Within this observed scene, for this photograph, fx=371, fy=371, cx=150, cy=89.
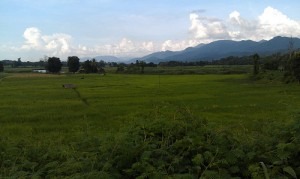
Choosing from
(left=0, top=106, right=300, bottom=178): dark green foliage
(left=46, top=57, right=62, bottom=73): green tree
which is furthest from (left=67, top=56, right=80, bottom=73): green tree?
(left=0, top=106, right=300, bottom=178): dark green foliage

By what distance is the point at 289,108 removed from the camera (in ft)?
14.3

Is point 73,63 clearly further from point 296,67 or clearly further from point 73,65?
point 296,67

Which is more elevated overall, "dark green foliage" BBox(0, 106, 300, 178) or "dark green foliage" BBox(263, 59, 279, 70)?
"dark green foliage" BBox(0, 106, 300, 178)

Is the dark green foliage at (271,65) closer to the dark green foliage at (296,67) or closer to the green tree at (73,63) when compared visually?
the dark green foliage at (296,67)

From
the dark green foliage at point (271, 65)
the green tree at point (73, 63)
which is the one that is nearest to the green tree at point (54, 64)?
the green tree at point (73, 63)

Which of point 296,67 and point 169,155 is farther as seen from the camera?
point 296,67

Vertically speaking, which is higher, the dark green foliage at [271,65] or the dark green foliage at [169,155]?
the dark green foliage at [169,155]

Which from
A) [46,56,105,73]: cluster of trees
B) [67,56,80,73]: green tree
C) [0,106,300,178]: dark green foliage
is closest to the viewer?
[0,106,300,178]: dark green foliage

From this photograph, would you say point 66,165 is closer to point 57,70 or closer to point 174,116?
point 174,116

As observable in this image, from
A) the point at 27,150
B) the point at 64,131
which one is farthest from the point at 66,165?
the point at 64,131

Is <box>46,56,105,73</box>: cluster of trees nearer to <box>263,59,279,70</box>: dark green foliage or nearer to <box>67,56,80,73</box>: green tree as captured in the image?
<box>67,56,80,73</box>: green tree

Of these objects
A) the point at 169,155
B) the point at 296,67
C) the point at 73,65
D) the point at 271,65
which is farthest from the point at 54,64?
the point at 169,155

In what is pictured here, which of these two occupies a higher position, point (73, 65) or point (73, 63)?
point (73, 63)

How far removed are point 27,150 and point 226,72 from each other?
77.5 meters
